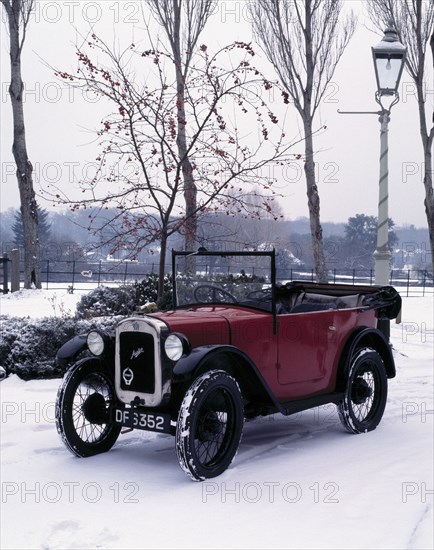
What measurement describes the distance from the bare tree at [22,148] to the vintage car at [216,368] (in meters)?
14.5

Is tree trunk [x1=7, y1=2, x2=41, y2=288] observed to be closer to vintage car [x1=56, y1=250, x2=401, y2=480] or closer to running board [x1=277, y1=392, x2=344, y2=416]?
vintage car [x1=56, y1=250, x2=401, y2=480]

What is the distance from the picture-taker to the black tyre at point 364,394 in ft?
20.7

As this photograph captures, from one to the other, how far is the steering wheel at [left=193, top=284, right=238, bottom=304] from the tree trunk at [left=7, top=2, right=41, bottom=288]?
1475 cm

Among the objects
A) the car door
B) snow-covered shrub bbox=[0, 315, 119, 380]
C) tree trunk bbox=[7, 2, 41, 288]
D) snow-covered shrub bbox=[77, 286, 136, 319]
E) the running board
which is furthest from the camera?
tree trunk bbox=[7, 2, 41, 288]

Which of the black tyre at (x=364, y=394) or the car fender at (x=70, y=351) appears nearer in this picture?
the car fender at (x=70, y=351)

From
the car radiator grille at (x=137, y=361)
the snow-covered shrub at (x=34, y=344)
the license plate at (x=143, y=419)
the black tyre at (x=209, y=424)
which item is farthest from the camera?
the snow-covered shrub at (x=34, y=344)

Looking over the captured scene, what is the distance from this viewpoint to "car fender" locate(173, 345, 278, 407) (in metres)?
4.86

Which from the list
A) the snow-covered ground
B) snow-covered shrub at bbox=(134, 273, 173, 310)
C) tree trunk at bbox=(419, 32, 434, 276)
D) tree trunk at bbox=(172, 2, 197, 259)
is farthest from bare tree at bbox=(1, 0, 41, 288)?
the snow-covered ground

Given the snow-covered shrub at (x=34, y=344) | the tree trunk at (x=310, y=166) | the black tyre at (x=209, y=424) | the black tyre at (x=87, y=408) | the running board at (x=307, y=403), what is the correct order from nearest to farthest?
the black tyre at (x=209, y=424)
the black tyre at (x=87, y=408)
the running board at (x=307, y=403)
the snow-covered shrub at (x=34, y=344)
the tree trunk at (x=310, y=166)

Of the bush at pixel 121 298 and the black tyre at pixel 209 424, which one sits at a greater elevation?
the bush at pixel 121 298

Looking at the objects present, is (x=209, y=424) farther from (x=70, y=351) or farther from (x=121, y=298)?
(x=121, y=298)

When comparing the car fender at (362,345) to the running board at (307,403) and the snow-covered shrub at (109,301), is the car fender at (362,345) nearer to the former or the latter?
the running board at (307,403)

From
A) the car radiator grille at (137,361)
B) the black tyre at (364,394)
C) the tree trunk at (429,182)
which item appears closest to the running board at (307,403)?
the black tyre at (364,394)

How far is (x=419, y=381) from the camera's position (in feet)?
29.2
